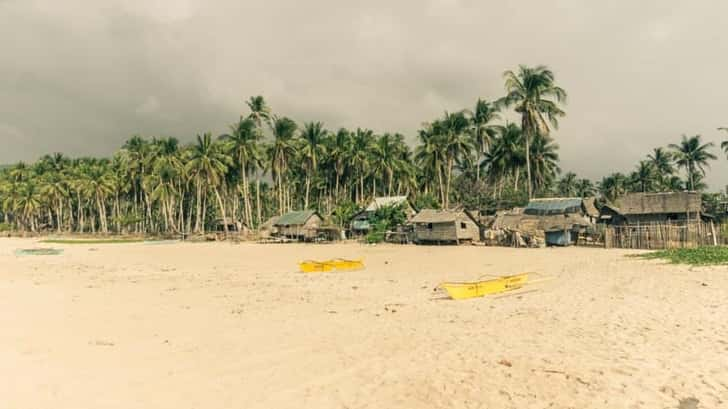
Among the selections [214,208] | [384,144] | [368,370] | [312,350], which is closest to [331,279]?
[312,350]

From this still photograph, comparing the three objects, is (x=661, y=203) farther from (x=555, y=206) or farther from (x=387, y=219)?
(x=387, y=219)

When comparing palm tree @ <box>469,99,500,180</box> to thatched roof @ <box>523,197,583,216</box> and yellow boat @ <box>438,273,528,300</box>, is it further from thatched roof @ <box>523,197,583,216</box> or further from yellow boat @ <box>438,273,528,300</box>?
→ yellow boat @ <box>438,273,528,300</box>

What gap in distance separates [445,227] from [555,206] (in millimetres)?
8340

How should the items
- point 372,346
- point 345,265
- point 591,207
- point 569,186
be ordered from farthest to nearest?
1. point 569,186
2. point 591,207
3. point 345,265
4. point 372,346

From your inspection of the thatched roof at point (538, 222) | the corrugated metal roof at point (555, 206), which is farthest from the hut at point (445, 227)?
the corrugated metal roof at point (555, 206)

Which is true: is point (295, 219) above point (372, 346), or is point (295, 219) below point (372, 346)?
above

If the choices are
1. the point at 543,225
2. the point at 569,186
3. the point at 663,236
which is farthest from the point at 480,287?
the point at 569,186

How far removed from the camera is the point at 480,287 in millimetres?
11719


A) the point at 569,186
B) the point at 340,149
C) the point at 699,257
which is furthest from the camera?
the point at 569,186

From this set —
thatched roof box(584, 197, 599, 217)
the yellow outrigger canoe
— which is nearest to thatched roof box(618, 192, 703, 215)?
thatched roof box(584, 197, 599, 217)

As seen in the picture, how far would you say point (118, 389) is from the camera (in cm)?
566

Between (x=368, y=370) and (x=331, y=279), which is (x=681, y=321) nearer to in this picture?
(x=368, y=370)

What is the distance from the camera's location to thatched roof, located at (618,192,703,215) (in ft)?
102

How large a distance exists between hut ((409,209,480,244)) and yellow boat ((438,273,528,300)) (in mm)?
22392
